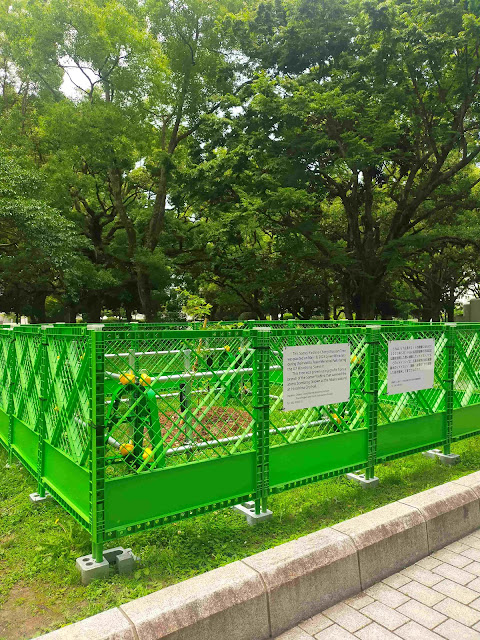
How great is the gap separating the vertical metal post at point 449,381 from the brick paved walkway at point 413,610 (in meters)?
2.03

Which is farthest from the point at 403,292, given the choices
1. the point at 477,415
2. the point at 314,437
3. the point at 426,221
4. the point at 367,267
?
the point at 314,437

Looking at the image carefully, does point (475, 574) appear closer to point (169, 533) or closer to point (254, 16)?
point (169, 533)

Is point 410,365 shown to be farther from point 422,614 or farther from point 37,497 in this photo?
point 37,497

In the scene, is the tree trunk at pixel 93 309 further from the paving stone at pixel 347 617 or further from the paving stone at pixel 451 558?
the paving stone at pixel 347 617

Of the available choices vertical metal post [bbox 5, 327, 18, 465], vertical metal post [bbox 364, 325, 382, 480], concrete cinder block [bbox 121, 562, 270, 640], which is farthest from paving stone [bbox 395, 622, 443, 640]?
vertical metal post [bbox 5, 327, 18, 465]

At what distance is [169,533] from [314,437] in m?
1.37

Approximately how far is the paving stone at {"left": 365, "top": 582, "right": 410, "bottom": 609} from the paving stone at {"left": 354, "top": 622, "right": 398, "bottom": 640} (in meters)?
0.25

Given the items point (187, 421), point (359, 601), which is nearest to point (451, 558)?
point (359, 601)

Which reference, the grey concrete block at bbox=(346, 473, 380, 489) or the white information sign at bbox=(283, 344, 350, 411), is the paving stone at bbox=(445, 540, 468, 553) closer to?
the grey concrete block at bbox=(346, 473, 380, 489)

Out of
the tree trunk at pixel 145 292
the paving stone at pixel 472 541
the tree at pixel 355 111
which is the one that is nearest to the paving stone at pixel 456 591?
the paving stone at pixel 472 541

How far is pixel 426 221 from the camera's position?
73.3 ft

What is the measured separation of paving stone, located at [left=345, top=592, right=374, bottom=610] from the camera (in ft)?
9.74

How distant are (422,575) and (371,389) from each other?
63.4 inches

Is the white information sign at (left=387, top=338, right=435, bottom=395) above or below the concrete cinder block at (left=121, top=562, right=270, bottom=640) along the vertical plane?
above
